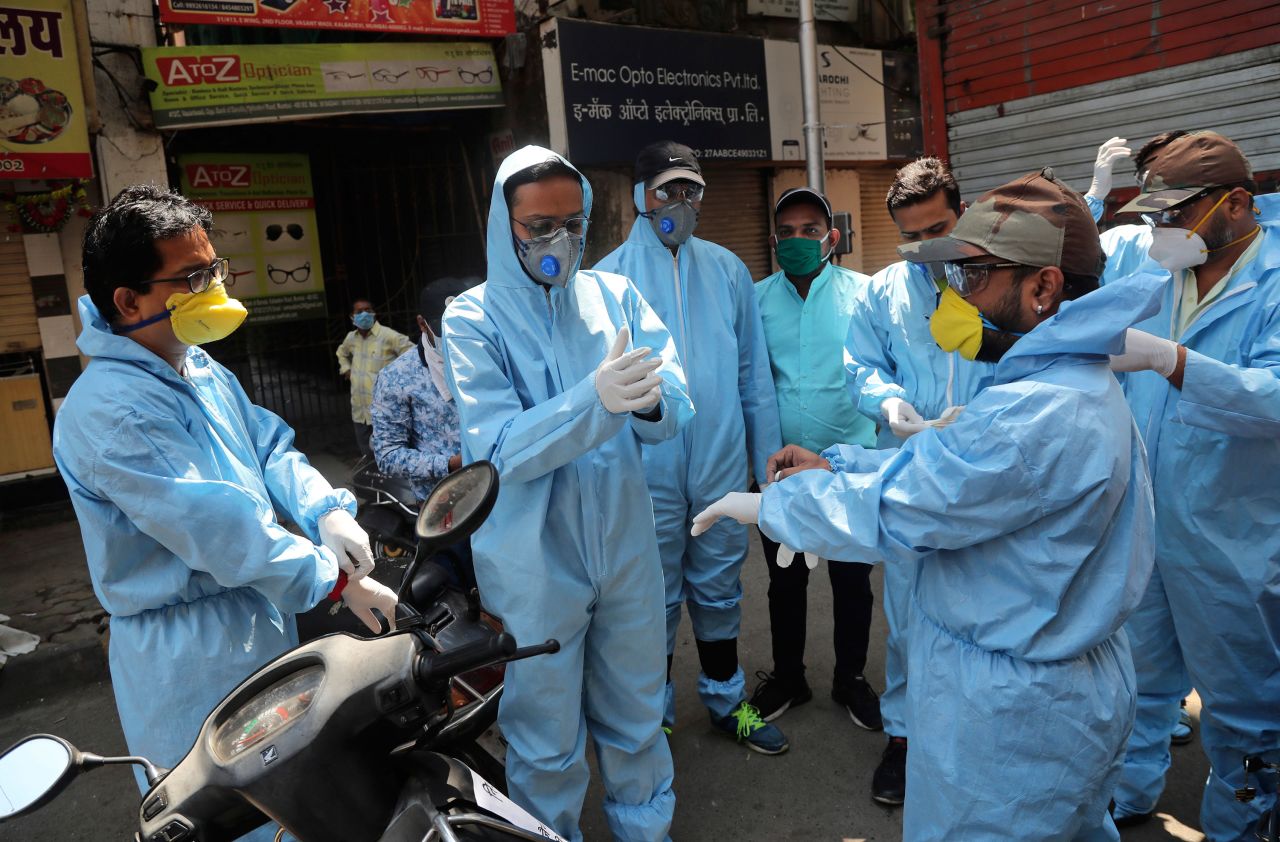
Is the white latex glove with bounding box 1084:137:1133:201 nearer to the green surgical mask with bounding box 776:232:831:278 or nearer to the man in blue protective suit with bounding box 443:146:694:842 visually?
the green surgical mask with bounding box 776:232:831:278

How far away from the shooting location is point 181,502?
1907 mm

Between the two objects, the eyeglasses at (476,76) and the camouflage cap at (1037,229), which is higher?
the eyeglasses at (476,76)

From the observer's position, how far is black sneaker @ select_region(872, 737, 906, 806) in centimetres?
314

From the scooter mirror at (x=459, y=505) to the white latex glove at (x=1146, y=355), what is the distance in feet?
5.61

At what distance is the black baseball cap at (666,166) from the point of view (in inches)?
135

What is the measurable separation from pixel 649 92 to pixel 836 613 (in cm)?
583

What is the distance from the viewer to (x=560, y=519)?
2447 mm

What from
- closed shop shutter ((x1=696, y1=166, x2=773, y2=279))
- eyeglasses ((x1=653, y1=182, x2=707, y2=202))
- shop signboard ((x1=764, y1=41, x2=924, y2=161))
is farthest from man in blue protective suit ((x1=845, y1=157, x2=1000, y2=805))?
shop signboard ((x1=764, y1=41, x2=924, y2=161))

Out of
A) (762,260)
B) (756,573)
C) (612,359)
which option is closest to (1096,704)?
(612,359)

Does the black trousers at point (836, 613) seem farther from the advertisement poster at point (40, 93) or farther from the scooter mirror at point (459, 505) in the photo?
the advertisement poster at point (40, 93)

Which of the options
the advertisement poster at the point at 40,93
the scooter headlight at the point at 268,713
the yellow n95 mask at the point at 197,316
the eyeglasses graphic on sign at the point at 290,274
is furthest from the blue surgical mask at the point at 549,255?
the eyeglasses graphic on sign at the point at 290,274

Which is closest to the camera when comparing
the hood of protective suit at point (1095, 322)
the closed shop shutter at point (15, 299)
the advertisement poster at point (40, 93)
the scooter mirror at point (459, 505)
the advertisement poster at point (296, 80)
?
the scooter mirror at point (459, 505)

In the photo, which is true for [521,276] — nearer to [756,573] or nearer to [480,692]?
[480,692]

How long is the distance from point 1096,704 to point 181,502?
1893 millimetres
